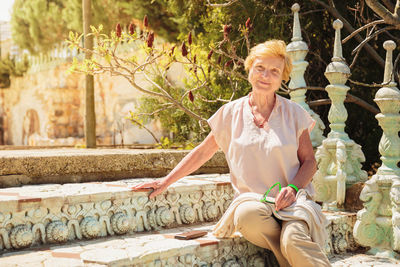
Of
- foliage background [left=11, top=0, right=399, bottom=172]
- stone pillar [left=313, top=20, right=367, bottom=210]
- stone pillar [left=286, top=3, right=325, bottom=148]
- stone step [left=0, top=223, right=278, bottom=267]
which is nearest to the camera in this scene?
stone step [left=0, top=223, right=278, bottom=267]

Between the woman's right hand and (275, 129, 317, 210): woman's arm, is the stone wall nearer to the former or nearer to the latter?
the woman's right hand

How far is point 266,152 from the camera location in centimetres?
228

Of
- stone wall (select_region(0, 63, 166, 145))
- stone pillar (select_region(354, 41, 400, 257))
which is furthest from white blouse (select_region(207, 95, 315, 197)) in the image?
stone wall (select_region(0, 63, 166, 145))

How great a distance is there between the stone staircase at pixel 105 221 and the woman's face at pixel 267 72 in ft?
2.89

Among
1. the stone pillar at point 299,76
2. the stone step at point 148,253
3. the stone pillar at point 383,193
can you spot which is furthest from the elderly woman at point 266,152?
the stone pillar at point 299,76

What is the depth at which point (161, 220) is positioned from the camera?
8.89 feet

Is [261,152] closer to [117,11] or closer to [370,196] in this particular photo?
[370,196]

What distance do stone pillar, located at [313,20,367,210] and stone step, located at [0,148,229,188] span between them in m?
1.26

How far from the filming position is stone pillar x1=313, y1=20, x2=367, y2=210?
3.45 m

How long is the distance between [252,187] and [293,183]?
0.73 feet

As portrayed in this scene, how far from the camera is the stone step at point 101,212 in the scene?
2.23 m

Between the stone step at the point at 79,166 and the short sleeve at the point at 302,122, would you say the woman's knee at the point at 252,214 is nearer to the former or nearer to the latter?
the short sleeve at the point at 302,122

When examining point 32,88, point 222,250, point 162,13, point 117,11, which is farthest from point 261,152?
point 32,88

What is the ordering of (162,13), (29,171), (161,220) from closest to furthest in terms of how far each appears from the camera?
1. (161,220)
2. (29,171)
3. (162,13)
